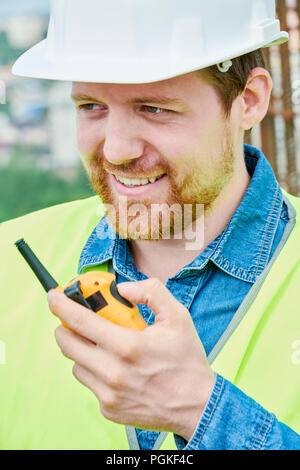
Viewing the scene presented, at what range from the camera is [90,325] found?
142cm

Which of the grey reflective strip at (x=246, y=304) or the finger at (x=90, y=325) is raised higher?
the finger at (x=90, y=325)

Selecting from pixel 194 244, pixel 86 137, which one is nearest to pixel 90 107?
pixel 86 137

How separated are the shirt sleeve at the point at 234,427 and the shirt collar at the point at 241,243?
19.7 inches

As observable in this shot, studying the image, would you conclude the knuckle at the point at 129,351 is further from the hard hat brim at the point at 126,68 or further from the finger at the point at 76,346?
the hard hat brim at the point at 126,68

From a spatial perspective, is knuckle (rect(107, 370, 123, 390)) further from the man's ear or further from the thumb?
the man's ear

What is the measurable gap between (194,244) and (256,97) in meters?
0.52

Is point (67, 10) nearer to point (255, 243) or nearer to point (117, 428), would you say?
point (255, 243)

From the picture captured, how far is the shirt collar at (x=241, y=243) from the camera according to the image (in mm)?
2023

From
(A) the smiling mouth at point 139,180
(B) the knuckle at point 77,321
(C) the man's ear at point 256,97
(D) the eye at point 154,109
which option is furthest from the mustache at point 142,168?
(B) the knuckle at point 77,321

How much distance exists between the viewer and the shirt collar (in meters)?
2.02

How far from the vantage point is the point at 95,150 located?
2.03 metres

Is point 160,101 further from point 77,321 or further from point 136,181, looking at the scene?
point 77,321

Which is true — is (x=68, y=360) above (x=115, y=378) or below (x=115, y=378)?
below

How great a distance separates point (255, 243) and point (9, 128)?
18775 mm
